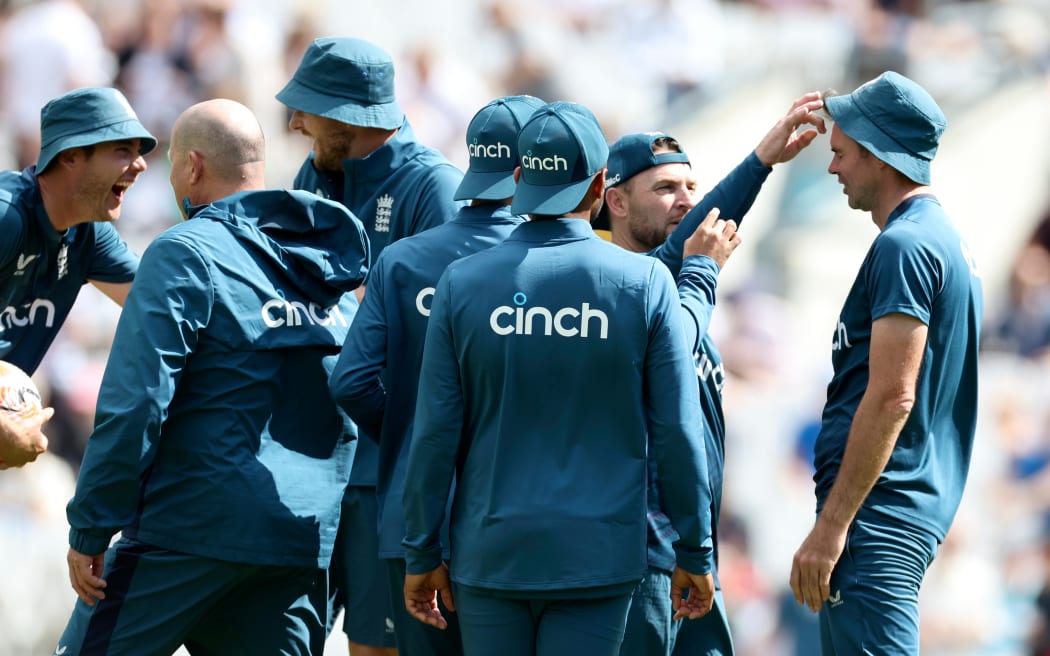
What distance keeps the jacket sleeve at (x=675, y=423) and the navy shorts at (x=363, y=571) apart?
4.32 ft

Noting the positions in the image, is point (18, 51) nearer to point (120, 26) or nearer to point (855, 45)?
point (120, 26)

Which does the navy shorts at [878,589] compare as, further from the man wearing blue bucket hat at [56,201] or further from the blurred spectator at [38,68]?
the blurred spectator at [38,68]

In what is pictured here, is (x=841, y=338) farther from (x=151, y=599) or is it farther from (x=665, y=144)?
(x=151, y=599)

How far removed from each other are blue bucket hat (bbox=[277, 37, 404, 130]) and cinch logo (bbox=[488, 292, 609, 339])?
1.58 metres

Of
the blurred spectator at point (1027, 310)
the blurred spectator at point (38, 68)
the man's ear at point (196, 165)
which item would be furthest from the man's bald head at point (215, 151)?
the blurred spectator at point (1027, 310)

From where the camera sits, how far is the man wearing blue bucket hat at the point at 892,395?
14.3 ft

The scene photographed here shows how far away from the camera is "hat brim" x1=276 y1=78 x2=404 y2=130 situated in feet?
17.2

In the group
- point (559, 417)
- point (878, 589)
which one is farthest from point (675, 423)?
point (878, 589)

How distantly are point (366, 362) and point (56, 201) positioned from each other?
4.91 feet

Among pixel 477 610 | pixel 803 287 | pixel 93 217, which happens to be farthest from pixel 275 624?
pixel 803 287

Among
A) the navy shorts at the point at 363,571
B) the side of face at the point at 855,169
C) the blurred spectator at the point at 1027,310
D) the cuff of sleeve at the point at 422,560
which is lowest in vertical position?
the blurred spectator at the point at 1027,310

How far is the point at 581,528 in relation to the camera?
391 centimetres

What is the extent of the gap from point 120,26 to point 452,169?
7.50 meters

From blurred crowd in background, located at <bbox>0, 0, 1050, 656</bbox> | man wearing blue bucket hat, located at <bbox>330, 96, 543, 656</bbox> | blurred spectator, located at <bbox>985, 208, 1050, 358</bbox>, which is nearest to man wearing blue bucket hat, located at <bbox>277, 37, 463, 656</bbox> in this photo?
man wearing blue bucket hat, located at <bbox>330, 96, 543, 656</bbox>
